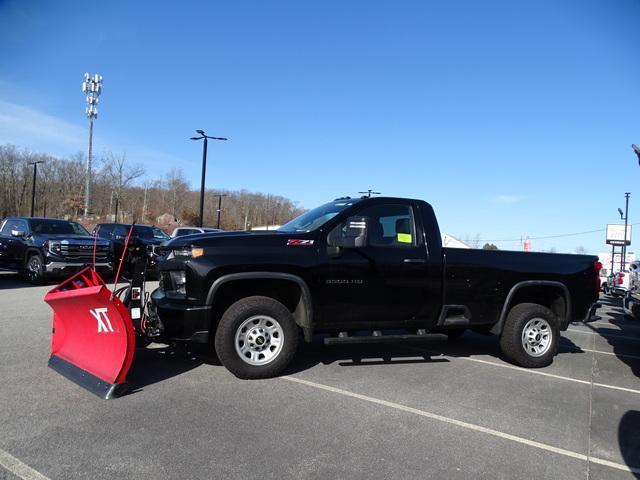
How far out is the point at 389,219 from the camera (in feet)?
20.1

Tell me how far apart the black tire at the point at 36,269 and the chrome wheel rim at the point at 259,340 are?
1033cm

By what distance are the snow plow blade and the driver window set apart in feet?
9.50

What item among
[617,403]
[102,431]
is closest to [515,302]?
[617,403]

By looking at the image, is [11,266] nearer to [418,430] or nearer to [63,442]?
[63,442]

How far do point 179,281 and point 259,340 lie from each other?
106 cm

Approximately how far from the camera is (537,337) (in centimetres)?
666

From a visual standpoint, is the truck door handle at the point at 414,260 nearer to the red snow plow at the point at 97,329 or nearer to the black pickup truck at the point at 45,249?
the red snow plow at the point at 97,329

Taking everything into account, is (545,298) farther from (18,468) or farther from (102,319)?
(18,468)

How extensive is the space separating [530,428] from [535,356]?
2.42m

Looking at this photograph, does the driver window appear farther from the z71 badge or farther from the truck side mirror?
the z71 badge

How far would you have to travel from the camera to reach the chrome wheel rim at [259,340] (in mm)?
5266

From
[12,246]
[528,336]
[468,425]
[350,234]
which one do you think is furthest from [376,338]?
[12,246]

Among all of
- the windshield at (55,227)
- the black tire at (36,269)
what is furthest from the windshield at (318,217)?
the windshield at (55,227)

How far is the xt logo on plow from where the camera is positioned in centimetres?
473
